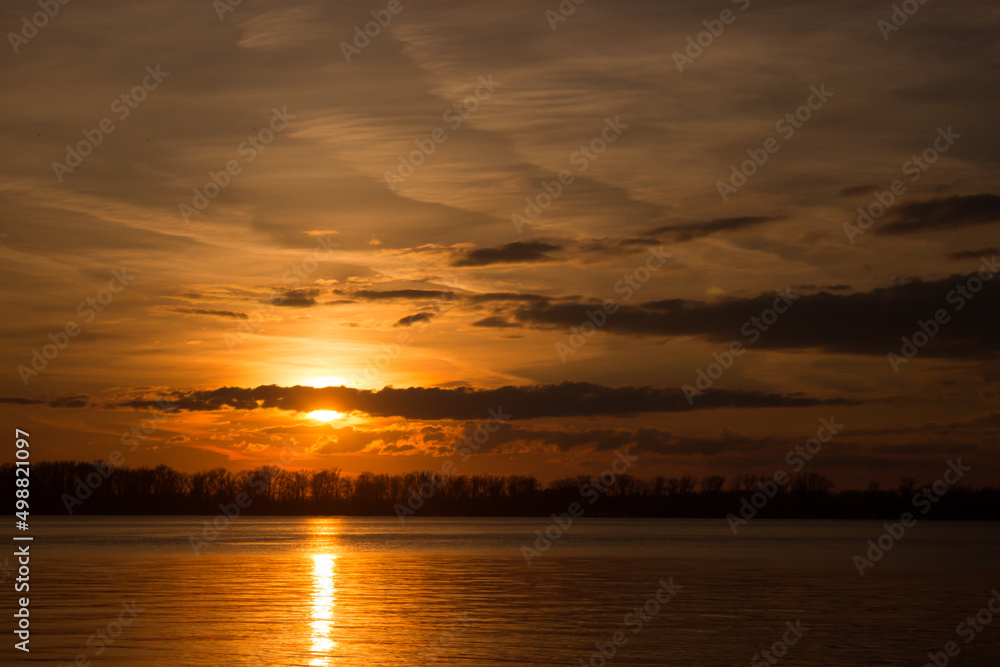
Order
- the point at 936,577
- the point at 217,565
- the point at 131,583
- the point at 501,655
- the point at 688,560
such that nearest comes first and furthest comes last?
the point at 501,655, the point at 131,583, the point at 936,577, the point at 217,565, the point at 688,560

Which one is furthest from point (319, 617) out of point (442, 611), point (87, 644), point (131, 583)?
point (131, 583)

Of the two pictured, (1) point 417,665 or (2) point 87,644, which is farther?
(2) point 87,644

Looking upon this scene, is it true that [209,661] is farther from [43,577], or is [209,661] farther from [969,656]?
[43,577]

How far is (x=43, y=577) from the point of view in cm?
6041

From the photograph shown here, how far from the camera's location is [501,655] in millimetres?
31891

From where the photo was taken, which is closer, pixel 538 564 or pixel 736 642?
pixel 736 642

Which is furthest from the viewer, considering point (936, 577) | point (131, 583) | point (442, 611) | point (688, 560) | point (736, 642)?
point (688, 560)

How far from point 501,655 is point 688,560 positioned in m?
59.0

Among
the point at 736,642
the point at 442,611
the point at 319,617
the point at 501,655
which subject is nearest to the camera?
the point at 501,655

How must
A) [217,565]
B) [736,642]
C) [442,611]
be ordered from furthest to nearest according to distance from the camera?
[217,565], [442,611], [736,642]

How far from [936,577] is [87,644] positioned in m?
Result: 56.0

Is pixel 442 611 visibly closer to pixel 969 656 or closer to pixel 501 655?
pixel 501 655

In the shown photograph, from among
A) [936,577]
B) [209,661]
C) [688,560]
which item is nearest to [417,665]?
[209,661]

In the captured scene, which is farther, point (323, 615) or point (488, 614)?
point (488, 614)
